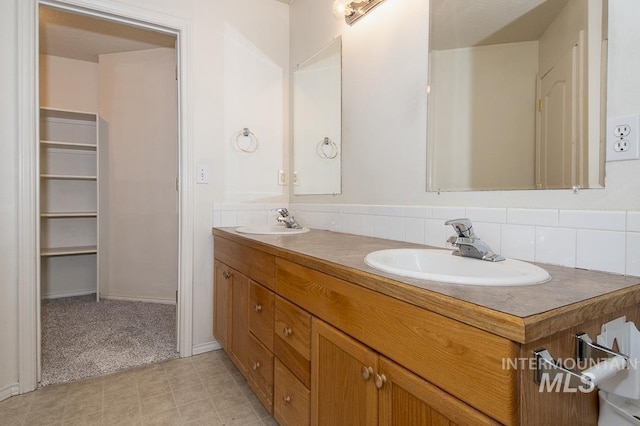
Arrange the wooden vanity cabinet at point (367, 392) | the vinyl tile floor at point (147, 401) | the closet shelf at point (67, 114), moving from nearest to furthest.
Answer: the wooden vanity cabinet at point (367, 392) → the vinyl tile floor at point (147, 401) → the closet shelf at point (67, 114)

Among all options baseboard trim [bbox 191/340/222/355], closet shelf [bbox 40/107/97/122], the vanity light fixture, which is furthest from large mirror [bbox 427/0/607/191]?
closet shelf [bbox 40/107/97/122]

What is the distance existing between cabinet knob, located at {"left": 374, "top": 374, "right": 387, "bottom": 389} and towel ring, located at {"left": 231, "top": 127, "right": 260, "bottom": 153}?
180 cm

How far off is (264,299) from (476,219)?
89cm

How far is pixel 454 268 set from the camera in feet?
3.43

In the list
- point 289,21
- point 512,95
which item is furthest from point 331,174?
point 289,21

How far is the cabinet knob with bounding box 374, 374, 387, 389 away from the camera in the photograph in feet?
2.56

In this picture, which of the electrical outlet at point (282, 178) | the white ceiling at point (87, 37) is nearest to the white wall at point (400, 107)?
the electrical outlet at point (282, 178)

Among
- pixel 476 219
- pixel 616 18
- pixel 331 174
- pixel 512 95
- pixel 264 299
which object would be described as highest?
pixel 616 18

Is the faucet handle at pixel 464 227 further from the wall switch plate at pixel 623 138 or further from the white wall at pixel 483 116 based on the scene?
the wall switch plate at pixel 623 138

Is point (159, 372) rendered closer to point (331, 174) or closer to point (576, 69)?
point (331, 174)

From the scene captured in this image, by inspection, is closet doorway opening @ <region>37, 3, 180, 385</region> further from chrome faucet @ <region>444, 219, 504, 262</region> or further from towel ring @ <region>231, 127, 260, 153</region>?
chrome faucet @ <region>444, 219, 504, 262</region>

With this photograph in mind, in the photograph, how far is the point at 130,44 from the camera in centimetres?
307

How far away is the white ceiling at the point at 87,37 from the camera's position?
8.72 feet

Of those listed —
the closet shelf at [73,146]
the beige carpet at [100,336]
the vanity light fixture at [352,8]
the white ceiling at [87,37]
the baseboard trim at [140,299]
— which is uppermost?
the white ceiling at [87,37]
